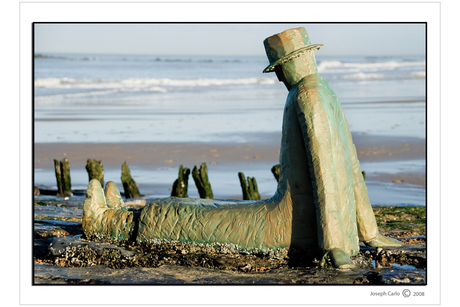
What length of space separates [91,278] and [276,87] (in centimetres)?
2684

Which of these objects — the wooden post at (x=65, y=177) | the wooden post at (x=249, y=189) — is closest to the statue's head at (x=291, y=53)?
the wooden post at (x=249, y=189)

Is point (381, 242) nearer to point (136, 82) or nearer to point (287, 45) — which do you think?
point (287, 45)

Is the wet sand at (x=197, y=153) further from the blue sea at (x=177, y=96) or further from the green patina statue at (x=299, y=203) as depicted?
the green patina statue at (x=299, y=203)

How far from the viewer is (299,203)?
17.4 feet

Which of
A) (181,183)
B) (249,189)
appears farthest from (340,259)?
(181,183)

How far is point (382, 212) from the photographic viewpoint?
8.22 metres

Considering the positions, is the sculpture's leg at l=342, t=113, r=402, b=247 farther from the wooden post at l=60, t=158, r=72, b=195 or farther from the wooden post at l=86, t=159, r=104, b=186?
the wooden post at l=60, t=158, r=72, b=195

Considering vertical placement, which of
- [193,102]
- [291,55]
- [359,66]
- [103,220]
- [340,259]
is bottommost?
[340,259]

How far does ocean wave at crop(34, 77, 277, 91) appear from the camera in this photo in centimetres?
3219

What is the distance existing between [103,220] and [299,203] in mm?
2107

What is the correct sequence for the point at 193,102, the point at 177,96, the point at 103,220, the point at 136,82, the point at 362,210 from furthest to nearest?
the point at 136,82 → the point at 177,96 → the point at 193,102 → the point at 103,220 → the point at 362,210

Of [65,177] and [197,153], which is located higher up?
[197,153]
